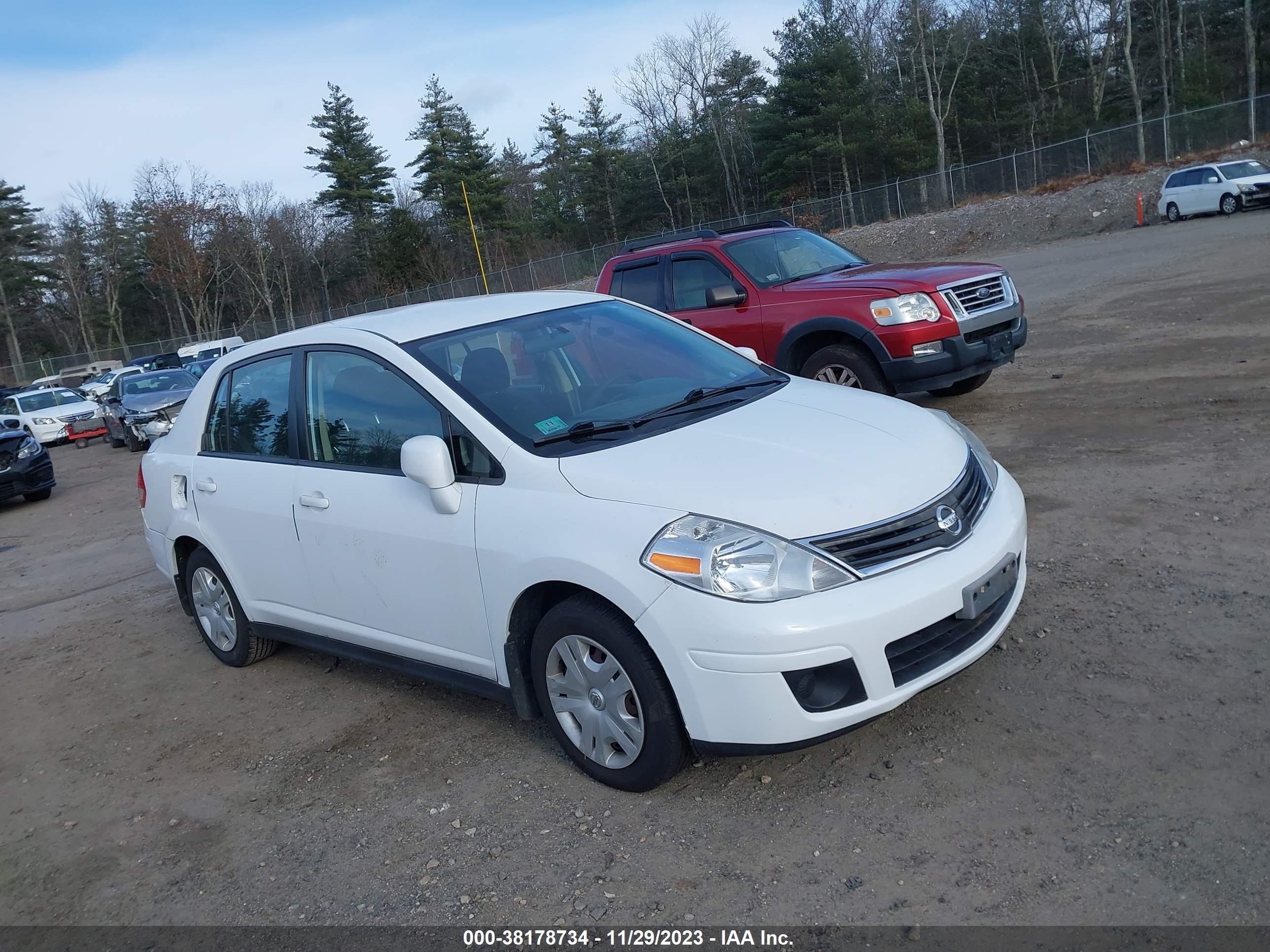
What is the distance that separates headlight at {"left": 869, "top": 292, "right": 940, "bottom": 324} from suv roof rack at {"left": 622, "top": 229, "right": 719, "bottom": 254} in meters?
2.16

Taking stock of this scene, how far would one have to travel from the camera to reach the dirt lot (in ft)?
10.2

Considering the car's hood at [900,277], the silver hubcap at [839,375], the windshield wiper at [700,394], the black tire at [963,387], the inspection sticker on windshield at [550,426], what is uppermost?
the car's hood at [900,277]

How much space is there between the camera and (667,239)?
33.9 feet

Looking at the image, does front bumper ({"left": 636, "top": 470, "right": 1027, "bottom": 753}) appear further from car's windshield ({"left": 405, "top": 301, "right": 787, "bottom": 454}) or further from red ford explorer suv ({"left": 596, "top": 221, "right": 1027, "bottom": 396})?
red ford explorer suv ({"left": 596, "top": 221, "right": 1027, "bottom": 396})

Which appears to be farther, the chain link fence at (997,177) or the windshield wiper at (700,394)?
the chain link fence at (997,177)

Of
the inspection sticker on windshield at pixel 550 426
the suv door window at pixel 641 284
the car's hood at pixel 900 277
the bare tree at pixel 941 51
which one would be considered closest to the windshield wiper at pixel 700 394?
the inspection sticker on windshield at pixel 550 426

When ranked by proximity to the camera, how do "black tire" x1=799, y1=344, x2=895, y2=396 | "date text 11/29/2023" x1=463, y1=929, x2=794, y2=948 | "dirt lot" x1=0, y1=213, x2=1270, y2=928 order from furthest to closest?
"black tire" x1=799, y1=344, x2=895, y2=396
"dirt lot" x1=0, y1=213, x2=1270, y2=928
"date text 11/29/2023" x1=463, y1=929, x2=794, y2=948

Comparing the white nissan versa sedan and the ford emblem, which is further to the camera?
the ford emblem

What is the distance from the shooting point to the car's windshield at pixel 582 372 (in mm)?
4211

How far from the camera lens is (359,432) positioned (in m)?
4.63

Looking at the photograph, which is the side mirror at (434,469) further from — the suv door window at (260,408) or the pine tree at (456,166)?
the pine tree at (456,166)

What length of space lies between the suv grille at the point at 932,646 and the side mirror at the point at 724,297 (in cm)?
523

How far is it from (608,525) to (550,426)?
73 centimetres

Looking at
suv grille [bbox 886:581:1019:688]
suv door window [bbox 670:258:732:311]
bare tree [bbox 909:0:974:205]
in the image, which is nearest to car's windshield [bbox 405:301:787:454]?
suv grille [bbox 886:581:1019:688]
